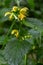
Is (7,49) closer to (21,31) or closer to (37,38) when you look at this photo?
→ (21,31)

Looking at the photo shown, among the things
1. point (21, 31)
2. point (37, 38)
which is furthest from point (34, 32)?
point (21, 31)

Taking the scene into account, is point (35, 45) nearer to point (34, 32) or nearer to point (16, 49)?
point (34, 32)

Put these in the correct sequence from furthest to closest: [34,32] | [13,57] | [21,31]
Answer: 1. [34,32]
2. [21,31]
3. [13,57]

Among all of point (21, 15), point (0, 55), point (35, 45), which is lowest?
point (35, 45)

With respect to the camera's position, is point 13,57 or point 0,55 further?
point 0,55

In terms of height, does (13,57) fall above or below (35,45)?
above

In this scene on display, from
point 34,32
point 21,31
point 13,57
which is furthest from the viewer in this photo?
point 34,32
